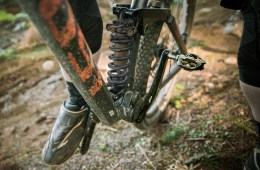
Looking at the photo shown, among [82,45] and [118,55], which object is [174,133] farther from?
[82,45]

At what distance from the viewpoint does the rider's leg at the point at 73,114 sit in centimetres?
125

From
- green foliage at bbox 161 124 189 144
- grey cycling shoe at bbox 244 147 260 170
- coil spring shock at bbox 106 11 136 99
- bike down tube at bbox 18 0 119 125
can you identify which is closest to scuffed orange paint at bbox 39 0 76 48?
bike down tube at bbox 18 0 119 125

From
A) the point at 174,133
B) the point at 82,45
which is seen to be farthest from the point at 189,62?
the point at 174,133

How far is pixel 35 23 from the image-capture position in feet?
2.51

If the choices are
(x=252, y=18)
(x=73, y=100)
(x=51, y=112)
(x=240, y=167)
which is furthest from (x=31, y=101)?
(x=252, y=18)

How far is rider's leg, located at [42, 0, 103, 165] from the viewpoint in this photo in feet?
4.12

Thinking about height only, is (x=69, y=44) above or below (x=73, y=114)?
above

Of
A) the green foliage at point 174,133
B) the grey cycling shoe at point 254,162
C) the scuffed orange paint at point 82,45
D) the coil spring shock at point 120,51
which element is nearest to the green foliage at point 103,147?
the green foliage at point 174,133

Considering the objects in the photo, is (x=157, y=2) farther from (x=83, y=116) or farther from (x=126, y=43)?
(x=83, y=116)

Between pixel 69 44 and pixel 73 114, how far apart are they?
49cm

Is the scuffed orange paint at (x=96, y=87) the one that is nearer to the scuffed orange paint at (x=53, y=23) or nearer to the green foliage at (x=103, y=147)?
the scuffed orange paint at (x=53, y=23)

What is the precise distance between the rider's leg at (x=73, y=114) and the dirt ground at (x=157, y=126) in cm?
41

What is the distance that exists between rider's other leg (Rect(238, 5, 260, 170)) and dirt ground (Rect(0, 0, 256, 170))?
1.43ft

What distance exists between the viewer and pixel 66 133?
1.29 m
